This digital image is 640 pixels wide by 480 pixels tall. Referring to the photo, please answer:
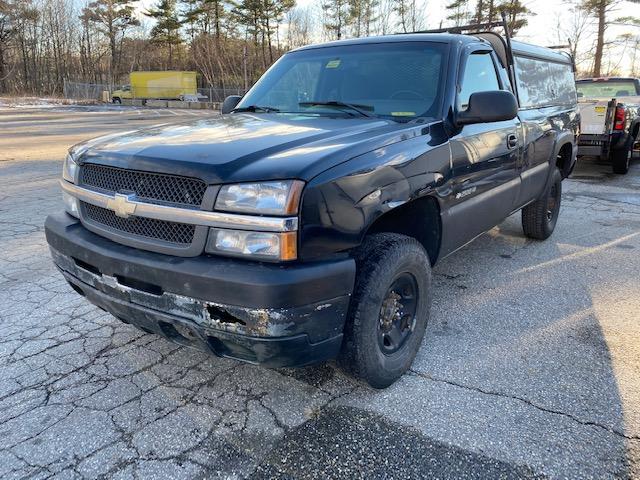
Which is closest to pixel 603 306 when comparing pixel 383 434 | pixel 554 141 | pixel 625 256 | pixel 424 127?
pixel 625 256

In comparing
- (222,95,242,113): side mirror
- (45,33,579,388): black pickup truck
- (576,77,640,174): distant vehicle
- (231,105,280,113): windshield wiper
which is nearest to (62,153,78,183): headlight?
(45,33,579,388): black pickup truck

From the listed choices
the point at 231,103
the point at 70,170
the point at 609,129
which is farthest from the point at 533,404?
the point at 609,129

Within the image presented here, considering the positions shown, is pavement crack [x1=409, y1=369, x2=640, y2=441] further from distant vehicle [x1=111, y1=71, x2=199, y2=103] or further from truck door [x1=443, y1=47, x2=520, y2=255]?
distant vehicle [x1=111, y1=71, x2=199, y2=103]

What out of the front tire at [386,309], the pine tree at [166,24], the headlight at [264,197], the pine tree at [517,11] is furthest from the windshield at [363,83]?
the pine tree at [166,24]

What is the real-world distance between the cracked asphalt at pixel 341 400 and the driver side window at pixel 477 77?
1538mm

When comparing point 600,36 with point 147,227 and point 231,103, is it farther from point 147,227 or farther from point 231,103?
point 147,227

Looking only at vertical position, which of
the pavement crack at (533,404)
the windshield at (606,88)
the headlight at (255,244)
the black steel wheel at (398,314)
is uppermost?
the windshield at (606,88)

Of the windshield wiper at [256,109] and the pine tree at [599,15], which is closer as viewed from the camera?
the windshield wiper at [256,109]

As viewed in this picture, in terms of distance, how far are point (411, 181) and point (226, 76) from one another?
5611 cm

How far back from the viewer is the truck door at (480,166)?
3084 millimetres

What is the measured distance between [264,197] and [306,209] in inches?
6.9

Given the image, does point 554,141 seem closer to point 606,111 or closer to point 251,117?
point 251,117

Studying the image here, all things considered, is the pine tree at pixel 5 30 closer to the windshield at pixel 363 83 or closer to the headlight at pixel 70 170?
the windshield at pixel 363 83

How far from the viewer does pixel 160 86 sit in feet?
154
